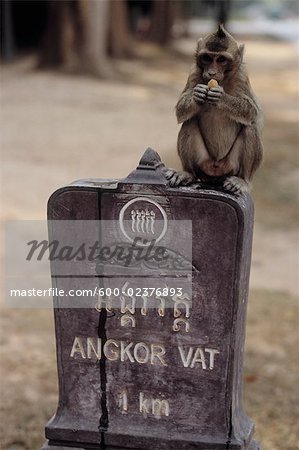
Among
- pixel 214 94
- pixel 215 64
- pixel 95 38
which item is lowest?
pixel 214 94

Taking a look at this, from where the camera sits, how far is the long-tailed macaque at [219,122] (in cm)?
352

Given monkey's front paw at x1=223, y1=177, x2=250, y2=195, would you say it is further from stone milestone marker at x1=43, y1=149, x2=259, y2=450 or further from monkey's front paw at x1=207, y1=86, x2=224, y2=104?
monkey's front paw at x1=207, y1=86, x2=224, y2=104

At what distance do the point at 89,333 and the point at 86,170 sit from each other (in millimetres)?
8218

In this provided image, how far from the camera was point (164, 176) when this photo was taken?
3533mm

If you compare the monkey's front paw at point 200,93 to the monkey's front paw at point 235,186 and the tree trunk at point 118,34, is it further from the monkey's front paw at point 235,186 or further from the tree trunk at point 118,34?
the tree trunk at point 118,34

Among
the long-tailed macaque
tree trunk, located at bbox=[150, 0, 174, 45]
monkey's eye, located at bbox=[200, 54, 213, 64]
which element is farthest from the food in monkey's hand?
tree trunk, located at bbox=[150, 0, 174, 45]

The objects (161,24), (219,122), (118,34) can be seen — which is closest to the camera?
(219,122)

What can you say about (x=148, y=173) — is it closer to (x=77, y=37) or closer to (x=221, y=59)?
(x=221, y=59)

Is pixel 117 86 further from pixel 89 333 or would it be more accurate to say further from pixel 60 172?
pixel 89 333

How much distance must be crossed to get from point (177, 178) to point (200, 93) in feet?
1.25

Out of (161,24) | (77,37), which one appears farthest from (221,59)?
(161,24)

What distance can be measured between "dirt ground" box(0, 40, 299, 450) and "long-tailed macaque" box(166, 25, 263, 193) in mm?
1916

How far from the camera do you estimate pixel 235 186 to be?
358cm

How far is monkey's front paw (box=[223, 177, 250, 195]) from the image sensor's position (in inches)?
140
